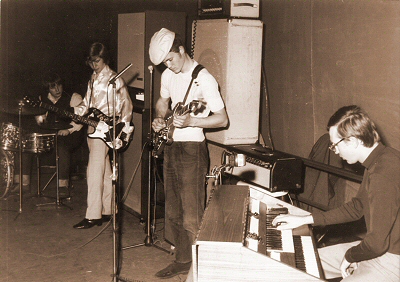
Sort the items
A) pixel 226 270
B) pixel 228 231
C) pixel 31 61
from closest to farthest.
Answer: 1. pixel 226 270
2. pixel 228 231
3. pixel 31 61

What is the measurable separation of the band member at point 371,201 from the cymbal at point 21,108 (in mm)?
3954

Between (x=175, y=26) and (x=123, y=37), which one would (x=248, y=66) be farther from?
(x=123, y=37)

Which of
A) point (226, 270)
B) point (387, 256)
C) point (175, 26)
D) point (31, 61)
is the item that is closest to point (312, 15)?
point (175, 26)

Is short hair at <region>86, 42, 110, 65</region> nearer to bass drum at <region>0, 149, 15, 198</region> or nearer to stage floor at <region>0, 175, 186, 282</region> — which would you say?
stage floor at <region>0, 175, 186, 282</region>

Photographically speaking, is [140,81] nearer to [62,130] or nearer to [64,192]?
[62,130]

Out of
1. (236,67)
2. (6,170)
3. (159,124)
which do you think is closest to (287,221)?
(159,124)

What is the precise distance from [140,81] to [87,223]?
167 cm

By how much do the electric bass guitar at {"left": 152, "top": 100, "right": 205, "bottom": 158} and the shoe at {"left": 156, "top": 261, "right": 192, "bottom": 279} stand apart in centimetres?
97

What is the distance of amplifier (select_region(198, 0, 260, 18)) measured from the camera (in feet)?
14.3

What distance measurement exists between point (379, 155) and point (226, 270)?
100 cm

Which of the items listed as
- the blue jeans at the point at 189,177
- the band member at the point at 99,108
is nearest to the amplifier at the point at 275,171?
the blue jeans at the point at 189,177

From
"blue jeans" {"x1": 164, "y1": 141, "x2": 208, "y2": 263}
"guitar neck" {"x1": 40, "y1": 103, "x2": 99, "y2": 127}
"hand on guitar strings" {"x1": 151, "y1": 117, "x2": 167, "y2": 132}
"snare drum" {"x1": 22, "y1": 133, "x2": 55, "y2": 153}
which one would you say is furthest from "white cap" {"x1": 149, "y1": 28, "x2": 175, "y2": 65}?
"snare drum" {"x1": 22, "y1": 133, "x2": 55, "y2": 153}

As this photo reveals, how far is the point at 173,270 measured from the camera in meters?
4.05

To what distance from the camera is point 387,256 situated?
7.85 feet
